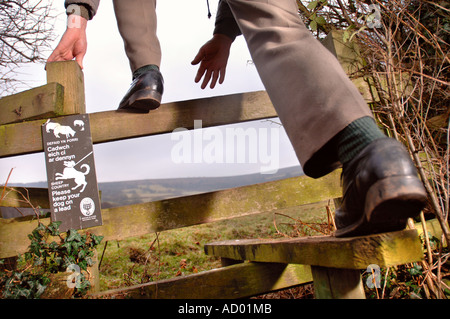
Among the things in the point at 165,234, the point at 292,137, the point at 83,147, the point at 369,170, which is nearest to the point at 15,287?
the point at 83,147

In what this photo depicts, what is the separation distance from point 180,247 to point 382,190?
3.44 m

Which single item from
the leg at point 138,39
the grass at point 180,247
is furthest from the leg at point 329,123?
the grass at point 180,247

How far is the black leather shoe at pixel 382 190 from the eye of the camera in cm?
73

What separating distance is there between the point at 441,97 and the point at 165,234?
329 cm

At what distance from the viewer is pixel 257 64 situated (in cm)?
113

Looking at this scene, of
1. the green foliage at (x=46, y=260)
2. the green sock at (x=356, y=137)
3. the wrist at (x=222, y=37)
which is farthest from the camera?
the wrist at (x=222, y=37)

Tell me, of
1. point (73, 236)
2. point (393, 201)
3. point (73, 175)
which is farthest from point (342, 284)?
point (73, 175)

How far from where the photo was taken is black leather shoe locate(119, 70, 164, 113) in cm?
171

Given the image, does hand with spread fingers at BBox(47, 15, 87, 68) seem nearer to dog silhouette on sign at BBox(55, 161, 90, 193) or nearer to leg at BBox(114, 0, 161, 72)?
leg at BBox(114, 0, 161, 72)

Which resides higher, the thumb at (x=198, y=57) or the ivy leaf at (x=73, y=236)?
the thumb at (x=198, y=57)

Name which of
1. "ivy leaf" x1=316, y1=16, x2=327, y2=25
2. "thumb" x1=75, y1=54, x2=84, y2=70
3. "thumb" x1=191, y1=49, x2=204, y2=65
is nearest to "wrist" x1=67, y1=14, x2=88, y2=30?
"thumb" x1=75, y1=54, x2=84, y2=70

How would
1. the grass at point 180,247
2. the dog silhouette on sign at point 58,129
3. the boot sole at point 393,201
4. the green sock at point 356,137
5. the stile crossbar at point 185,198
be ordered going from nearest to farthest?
1. the boot sole at point 393,201
2. the green sock at point 356,137
3. the stile crossbar at point 185,198
4. the dog silhouette on sign at point 58,129
5. the grass at point 180,247

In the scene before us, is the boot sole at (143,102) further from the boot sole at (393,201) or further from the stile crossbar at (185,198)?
the boot sole at (393,201)
